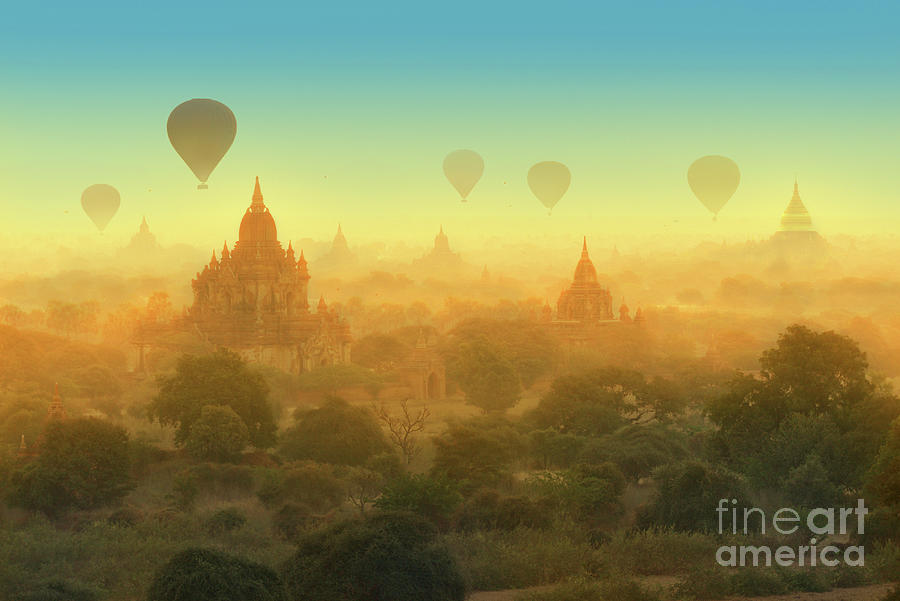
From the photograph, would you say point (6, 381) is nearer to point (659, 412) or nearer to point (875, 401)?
point (659, 412)

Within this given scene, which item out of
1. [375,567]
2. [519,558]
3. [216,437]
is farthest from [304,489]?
[375,567]

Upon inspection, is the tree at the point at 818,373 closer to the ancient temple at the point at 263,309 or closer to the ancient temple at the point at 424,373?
the ancient temple at the point at 424,373

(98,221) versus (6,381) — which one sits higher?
(98,221)

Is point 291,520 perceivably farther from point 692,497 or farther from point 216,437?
point 216,437

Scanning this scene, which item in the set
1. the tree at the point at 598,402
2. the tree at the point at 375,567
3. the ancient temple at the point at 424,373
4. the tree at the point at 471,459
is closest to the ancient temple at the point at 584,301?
the ancient temple at the point at 424,373

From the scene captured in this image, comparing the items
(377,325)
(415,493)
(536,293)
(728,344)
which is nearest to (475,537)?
(415,493)
